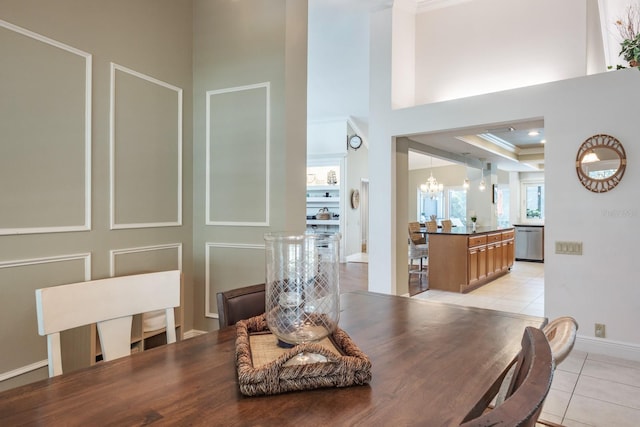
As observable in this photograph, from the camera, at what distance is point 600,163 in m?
3.30

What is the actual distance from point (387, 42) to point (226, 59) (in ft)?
7.91

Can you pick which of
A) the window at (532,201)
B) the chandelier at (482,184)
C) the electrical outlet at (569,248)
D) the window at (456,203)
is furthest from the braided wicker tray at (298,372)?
the window at (456,203)

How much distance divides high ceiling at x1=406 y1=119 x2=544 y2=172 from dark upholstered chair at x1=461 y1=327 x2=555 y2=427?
12.3 feet

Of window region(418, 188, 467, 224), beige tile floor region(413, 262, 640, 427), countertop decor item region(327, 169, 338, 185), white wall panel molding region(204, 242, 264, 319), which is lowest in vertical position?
beige tile floor region(413, 262, 640, 427)

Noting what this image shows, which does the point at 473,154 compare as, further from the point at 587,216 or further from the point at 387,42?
the point at 587,216

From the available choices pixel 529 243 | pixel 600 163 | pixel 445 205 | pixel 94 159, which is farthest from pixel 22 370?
pixel 445 205

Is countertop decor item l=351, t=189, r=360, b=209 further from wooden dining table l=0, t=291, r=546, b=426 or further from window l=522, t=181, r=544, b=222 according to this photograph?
wooden dining table l=0, t=291, r=546, b=426

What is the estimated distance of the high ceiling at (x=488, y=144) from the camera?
4422mm

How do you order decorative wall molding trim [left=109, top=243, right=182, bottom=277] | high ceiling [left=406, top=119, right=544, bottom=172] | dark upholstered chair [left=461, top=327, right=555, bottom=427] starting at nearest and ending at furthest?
dark upholstered chair [left=461, top=327, right=555, bottom=427]
decorative wall molding trim [left=109, top=243, right=182, bottom=277]
high ceiling [left=406, top=119, right=544, bottom=172]

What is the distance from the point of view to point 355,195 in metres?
9.52

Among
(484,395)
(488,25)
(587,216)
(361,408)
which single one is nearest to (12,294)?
(361,408)

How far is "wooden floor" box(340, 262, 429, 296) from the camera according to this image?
610cm

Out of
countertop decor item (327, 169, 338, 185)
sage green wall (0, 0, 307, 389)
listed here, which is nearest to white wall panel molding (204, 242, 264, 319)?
sage green wall (0, 0, 307, 389)

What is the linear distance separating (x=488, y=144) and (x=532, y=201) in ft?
17.8
